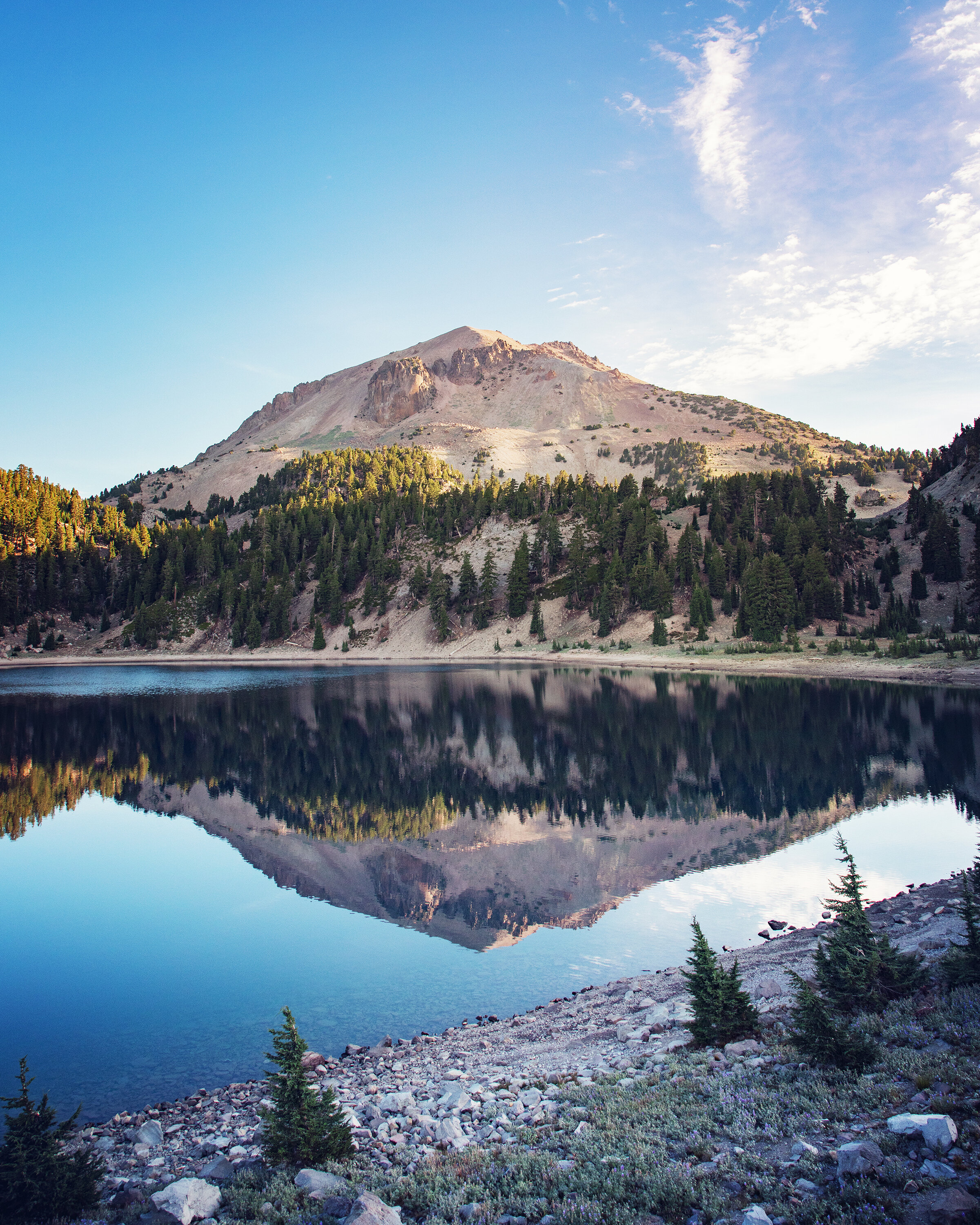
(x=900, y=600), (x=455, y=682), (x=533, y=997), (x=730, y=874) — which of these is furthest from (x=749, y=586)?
(x=533, y=997)

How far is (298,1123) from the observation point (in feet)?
23.1

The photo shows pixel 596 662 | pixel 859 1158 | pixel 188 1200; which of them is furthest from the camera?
pixel 596 662

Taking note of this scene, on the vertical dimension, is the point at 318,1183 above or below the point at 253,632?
below

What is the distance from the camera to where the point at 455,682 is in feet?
233

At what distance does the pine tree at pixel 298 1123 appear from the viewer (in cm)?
702

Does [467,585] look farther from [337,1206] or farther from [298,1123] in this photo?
[337,1206]

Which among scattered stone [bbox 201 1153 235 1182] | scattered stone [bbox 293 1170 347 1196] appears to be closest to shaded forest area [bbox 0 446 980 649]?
scattered stone [bbox 293 1170 347 1196]

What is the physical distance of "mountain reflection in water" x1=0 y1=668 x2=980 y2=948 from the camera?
18.5 m

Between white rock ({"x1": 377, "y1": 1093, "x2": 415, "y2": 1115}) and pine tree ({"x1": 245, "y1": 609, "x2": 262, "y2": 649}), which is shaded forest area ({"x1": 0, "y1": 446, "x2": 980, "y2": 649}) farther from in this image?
white rock ({"x1": 377, "y1": 1093, "x2": 415, "y2": 1115})

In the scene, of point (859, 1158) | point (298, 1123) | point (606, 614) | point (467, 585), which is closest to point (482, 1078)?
point (298, 1123)

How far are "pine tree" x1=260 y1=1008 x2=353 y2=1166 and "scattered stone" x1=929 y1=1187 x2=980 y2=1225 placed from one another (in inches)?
215

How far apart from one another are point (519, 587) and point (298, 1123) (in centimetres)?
10390

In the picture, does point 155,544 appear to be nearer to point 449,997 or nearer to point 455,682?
point 455,682

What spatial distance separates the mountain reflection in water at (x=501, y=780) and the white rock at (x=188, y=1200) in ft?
29.1
